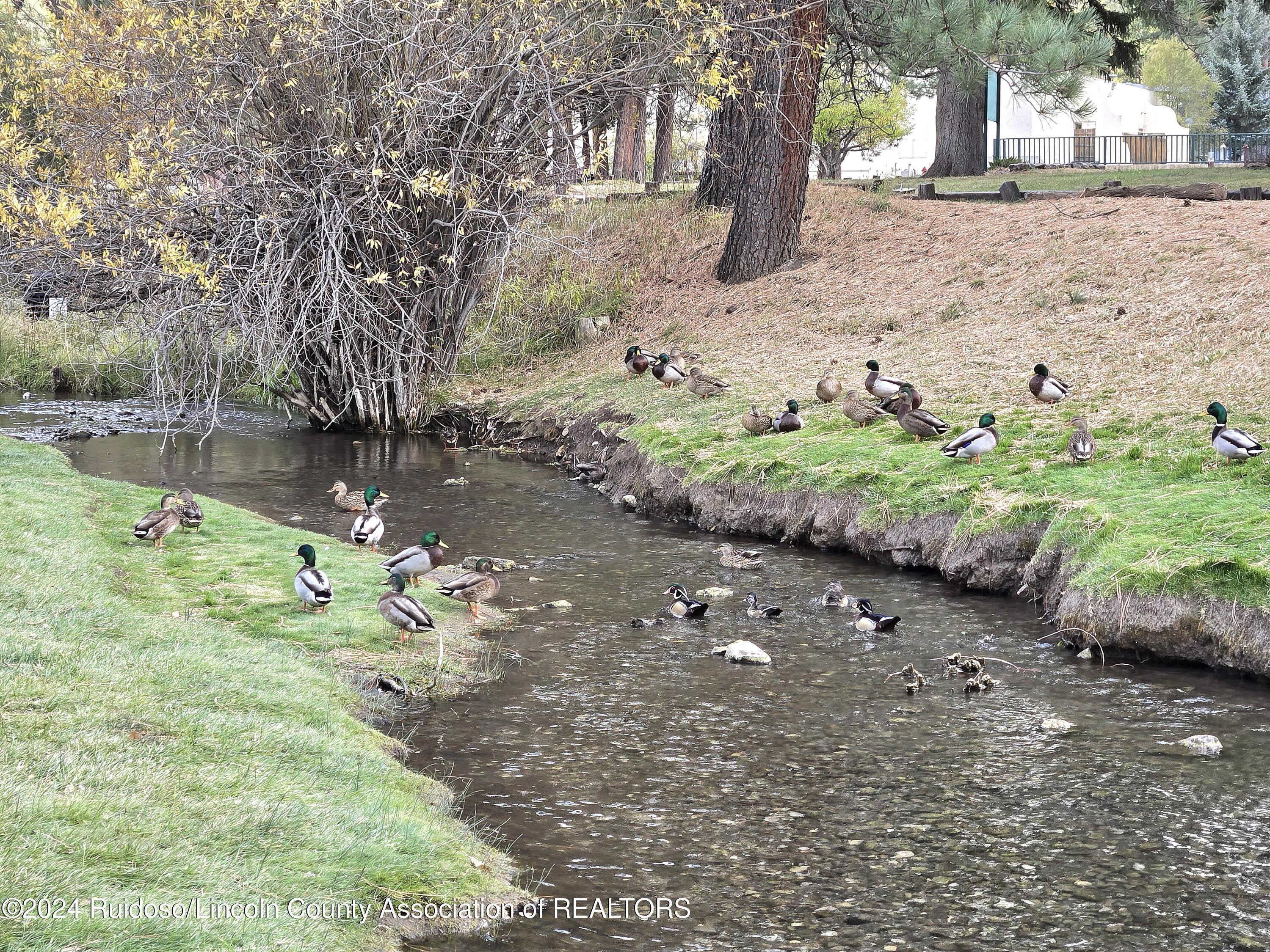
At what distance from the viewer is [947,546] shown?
13.6 metres

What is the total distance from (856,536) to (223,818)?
9712 millimetres

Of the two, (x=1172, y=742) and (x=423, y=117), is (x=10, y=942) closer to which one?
(x=1172, y=742)

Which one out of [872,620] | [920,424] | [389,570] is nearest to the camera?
[872,620]

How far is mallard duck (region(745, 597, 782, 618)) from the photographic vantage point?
12219 millimetres

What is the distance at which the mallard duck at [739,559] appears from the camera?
46.9 feet

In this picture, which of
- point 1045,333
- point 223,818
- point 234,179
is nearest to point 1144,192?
point 1045,333

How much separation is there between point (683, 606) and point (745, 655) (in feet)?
4.83

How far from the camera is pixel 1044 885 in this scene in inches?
269

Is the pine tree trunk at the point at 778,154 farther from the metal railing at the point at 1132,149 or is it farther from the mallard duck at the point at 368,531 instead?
the metal railing at the point at 1132,149

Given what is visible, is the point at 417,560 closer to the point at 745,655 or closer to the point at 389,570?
the point at 389,570

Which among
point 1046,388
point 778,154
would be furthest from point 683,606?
point 778,154

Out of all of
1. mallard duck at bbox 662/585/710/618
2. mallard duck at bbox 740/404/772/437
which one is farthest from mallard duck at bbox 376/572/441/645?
mallard duck at bbox 740/404/772/437

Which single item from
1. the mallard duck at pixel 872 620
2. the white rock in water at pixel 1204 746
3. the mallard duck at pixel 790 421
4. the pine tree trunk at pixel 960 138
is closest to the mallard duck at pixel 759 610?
the mallard duck at pixel 872 620

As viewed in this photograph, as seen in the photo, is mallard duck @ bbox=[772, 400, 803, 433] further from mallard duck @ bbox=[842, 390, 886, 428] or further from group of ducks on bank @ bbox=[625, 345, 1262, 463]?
→ mallard duck @ bbox=[842, 390, 886, 428]
